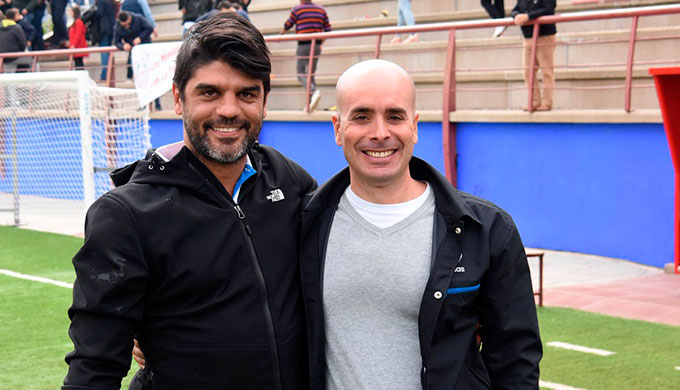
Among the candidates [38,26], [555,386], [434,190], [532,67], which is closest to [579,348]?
[555,386]

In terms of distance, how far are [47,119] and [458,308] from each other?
527 inches

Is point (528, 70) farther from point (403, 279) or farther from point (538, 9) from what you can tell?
point (403, 279)

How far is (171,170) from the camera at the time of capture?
2.89 m

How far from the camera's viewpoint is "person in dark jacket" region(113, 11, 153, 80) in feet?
56.0

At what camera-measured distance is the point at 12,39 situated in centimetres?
1919

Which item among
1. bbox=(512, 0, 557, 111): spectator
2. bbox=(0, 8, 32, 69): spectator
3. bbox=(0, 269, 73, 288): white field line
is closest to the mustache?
bbox=(0, 269, 73, 288): white field line

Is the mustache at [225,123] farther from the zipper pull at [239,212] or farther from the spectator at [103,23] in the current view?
the spectator at [103,23]

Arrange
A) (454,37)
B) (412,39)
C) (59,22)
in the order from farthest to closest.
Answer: (59,22) < (412,39) < (454,37)

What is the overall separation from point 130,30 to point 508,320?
15.3 m

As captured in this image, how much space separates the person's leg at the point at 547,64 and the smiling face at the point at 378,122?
8617 mm

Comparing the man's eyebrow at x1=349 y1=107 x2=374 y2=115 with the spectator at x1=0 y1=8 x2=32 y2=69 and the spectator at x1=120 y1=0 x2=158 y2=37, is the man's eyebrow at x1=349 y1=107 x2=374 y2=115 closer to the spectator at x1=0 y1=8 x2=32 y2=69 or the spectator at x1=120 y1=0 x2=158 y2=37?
the spectator at x1=120 y1=0 x2=158 y2=37

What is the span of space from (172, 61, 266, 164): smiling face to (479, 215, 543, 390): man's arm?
802 mm

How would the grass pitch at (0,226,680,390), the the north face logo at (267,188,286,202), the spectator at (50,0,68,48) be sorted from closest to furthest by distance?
the the north face logo at (267,188,286,202), the grass pitch at (0,226,680,390), the spectator at (50,0,68,48)

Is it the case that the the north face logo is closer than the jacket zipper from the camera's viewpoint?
No
